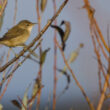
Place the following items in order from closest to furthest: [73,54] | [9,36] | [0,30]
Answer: [0,30]
[73,54]
[9,36]

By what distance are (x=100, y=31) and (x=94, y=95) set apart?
10.6 inches

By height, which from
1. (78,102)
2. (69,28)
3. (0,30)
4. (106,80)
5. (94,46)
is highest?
(0,30)

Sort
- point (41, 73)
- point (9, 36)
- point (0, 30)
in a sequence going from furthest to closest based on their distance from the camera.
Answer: point (9, 36)
point (41, 73)
point (0, 30)

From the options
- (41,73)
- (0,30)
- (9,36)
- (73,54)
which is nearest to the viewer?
(0,30)

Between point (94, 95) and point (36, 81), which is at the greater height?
point (36, 81)

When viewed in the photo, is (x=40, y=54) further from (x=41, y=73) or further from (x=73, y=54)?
(x=73, y=54)

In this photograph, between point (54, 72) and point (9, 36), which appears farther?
point (9, 36)

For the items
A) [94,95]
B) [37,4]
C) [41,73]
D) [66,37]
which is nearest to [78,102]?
[94,95]

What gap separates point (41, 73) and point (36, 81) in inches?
2.0

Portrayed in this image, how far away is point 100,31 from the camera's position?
832 mm

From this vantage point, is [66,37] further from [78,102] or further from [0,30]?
[78,102]

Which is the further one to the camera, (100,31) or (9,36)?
Answer: (9,36)

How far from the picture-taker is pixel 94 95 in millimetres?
946

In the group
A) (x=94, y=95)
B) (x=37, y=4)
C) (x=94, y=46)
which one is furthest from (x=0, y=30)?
(x=94, y=95)
